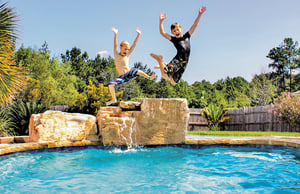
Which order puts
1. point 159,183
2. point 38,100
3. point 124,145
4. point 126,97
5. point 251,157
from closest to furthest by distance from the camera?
point 159,183 → point 251,157 → point 124,145 → point 38,100 → point 126,97

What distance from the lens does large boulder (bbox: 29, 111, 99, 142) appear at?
6.81 m

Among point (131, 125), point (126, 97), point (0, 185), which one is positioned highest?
point (126, 97)

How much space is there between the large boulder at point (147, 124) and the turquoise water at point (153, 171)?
389 millimetres

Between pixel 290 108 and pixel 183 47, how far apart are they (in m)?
9.99

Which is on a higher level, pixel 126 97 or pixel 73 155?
pixel 126 97

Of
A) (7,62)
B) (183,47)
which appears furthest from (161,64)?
(7,62)

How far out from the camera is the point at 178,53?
446cm

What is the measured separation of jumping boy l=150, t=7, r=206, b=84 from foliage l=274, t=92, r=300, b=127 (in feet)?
31.2

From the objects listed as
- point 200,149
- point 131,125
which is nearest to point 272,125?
point 200,149

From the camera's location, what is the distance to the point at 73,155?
648 centimetres

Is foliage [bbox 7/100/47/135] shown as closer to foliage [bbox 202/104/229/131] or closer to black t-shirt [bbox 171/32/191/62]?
black t-shirt [bbox 171/32/191/62]

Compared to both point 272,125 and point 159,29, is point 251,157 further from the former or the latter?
A: point 272,125

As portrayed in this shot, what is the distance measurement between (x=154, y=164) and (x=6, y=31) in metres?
5.90

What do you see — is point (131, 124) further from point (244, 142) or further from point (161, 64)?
point (161, 64)
